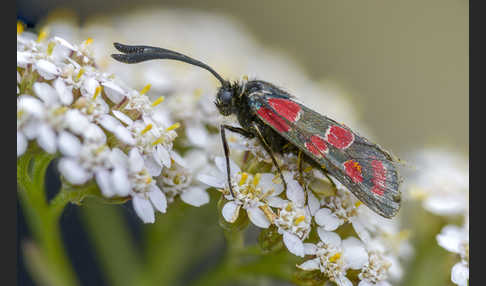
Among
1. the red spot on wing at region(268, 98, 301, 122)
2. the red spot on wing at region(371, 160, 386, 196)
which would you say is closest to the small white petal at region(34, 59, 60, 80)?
the red spot on wing at region(268, 98, 301, 122)

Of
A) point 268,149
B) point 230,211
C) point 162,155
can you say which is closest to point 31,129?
point 162,155

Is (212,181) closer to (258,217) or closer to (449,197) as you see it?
(258,217)

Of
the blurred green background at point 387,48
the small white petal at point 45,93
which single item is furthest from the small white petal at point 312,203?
the blurred green background at point 387,48

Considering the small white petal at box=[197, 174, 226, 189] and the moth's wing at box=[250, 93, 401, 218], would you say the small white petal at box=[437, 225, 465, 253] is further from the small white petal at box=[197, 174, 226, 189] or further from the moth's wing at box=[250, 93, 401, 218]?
the small white petal at box=[197, 174, 226, 189]

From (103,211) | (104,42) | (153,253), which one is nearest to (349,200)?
(153,253)

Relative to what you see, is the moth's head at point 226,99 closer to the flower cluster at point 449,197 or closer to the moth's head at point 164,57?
the moth's head at point 164,57
